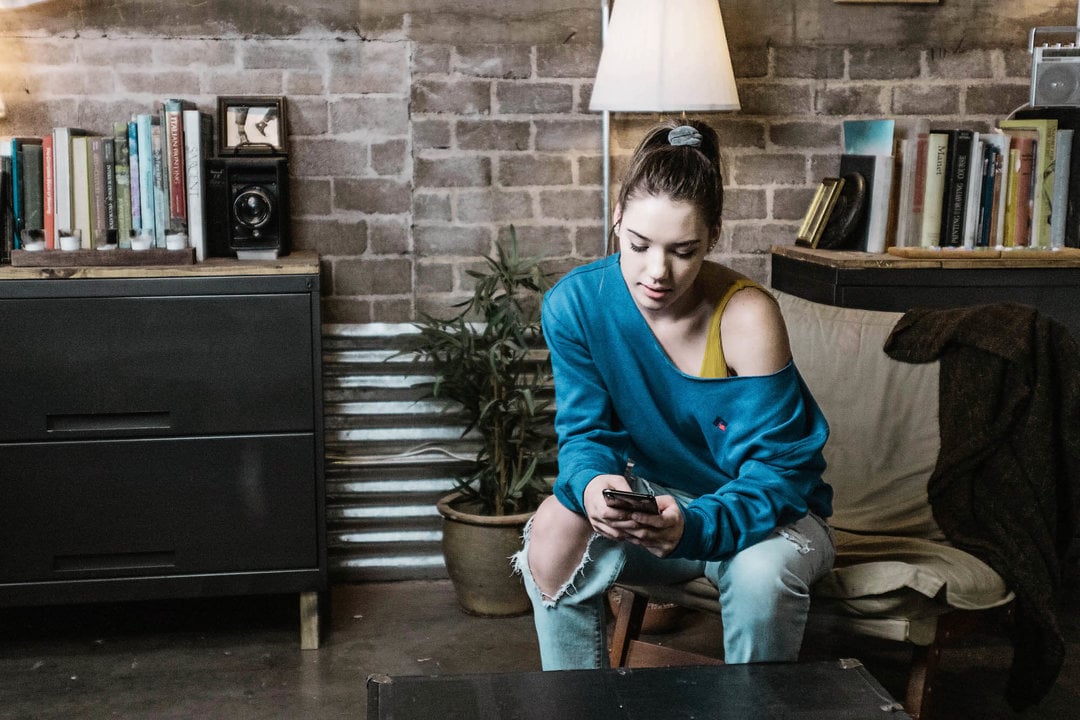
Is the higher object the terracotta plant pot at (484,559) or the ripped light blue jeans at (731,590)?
the ripped light blue jeans at (731,590)

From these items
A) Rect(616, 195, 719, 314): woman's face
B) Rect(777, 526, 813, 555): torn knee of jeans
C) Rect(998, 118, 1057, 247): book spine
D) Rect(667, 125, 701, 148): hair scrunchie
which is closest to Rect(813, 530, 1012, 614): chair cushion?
Rect(777, 526, 813, 555): torn knee of jeans

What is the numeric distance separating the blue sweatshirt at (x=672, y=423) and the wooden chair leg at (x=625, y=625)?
362mm

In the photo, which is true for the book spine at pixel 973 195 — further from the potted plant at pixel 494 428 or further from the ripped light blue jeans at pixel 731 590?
the ripped light blue jeans at pixel 731 590

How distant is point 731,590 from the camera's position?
166 cm

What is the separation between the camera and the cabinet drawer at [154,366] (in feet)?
7.71

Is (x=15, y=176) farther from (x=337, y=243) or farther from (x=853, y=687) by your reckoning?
(x=853, y=687)

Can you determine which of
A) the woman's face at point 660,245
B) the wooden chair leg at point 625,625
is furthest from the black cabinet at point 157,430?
the woman's face at point 660,245

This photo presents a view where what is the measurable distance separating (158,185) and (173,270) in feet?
1.06

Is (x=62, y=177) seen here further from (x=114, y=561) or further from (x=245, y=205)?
(x=114, y=561)

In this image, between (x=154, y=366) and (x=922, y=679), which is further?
(x=154, y=366)

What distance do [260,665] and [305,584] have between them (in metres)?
0.20

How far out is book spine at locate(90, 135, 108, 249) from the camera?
2549 millimetres

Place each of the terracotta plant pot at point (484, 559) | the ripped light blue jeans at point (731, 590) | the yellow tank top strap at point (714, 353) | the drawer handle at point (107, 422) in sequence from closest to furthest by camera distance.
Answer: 1. the ripped light blue jeans at point (731, 590)
2. the yellow tank top strap at point (714, 353)
3. the drawer handle at point (107, 422)
4. the terracotta plant pot at point (484, 559)

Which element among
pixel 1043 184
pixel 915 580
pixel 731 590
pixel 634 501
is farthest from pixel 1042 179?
pixel 634 501
